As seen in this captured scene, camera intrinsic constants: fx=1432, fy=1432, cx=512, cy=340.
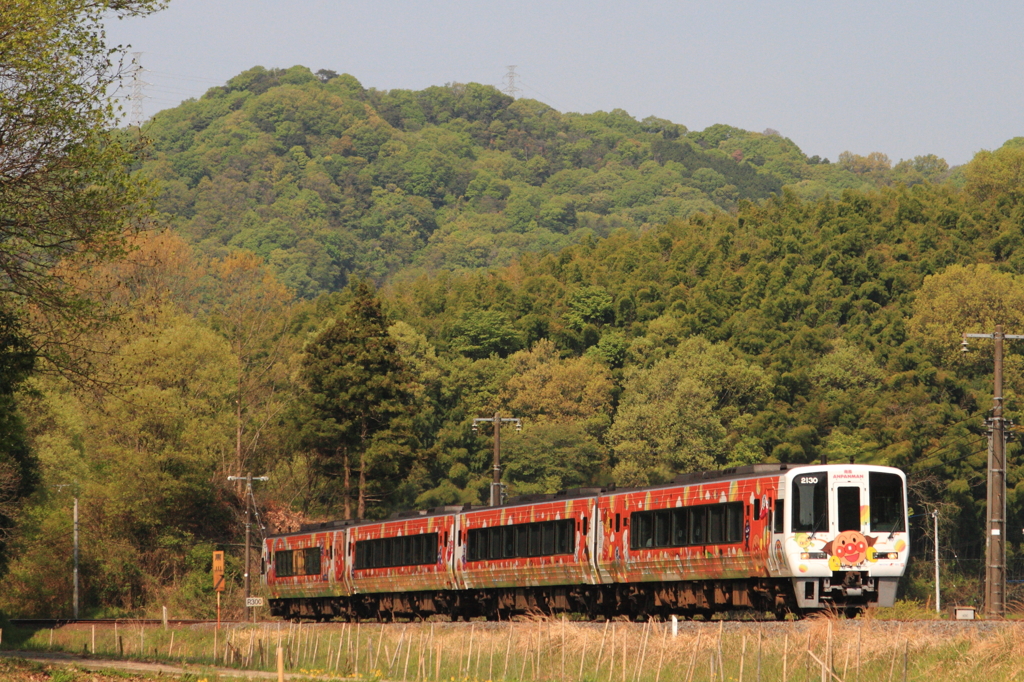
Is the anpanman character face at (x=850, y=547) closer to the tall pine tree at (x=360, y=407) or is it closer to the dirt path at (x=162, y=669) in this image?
the dirt path at (x=162, y=669)

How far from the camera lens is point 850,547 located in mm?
27500

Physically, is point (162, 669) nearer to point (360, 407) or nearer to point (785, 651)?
point (785, 651)

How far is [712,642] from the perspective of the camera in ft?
79.3

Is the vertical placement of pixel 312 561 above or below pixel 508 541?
below

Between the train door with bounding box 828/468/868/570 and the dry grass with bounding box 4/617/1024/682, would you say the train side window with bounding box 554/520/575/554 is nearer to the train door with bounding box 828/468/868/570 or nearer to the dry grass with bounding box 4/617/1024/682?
the dry grass with bounding box 4/617/1024/682

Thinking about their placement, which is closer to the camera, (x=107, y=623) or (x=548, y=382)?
(x=107, y=623)

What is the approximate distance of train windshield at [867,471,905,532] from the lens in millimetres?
27969

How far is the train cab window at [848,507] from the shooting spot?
90.6 ft

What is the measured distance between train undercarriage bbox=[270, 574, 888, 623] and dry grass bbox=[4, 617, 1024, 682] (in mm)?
2746

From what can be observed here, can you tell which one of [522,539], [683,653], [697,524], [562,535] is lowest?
[683,653]

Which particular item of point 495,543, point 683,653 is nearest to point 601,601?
point 495,543

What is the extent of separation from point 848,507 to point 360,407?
5261 cm

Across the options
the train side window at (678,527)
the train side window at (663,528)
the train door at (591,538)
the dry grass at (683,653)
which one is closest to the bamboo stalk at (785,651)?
the dry grass at (683,653)

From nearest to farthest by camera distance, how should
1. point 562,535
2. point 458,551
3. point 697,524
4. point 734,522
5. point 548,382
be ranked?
point 734,522
point 697,524
point 562,535
point 458,551
point 548,382
